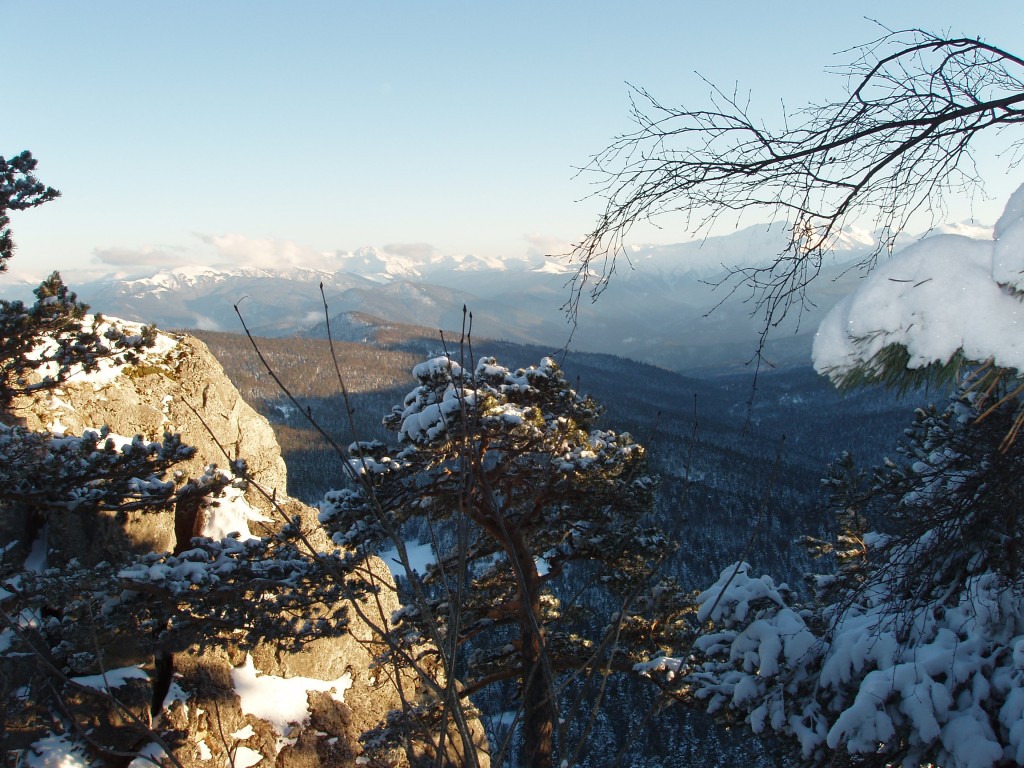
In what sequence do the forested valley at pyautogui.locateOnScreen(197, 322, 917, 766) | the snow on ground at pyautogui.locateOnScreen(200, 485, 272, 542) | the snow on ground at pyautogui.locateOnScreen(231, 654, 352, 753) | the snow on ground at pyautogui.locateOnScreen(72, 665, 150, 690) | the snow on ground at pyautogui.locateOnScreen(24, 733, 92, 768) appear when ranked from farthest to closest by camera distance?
the forested valley at pyautogui.locateOnScreen(197, 322, 917, 766) → the snow on ground at pyautogui.locateOnScreen(200, 485, 272, 542) → the snow on ground at pyautogui.locateOnScreen(231, 654, 352, 753) → the snow on ground at pyautogui.locateOnScreen(72, 665, 150, 690) → the snow on ground at pyautogui.locateOnScreen(24, 733, 92, 768)

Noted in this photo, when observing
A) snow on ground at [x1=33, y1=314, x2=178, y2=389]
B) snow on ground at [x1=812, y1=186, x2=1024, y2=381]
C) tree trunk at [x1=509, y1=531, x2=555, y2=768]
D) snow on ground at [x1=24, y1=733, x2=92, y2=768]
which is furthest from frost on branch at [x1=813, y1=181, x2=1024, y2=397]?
snow on ground at [x1=24, y1=733, x2=92, y2=768]

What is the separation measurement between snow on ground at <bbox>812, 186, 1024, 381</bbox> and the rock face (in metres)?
Answer: 8.35

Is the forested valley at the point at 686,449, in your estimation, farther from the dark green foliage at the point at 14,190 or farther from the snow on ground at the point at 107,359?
the dark green foliage at the point at 14,190

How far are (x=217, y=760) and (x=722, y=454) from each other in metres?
109

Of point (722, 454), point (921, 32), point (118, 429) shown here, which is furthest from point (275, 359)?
point (921, 32)

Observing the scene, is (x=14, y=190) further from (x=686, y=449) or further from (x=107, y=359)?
(x=686, y=449)

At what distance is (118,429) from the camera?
34.5 ft

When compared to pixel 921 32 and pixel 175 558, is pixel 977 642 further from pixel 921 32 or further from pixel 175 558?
pixel 175 558

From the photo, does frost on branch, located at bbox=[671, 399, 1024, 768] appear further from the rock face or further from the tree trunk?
the rock face

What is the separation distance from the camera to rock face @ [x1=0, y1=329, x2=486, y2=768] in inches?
360

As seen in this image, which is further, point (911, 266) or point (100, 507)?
point (100, 507)

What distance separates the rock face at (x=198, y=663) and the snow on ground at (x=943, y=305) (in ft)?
27.4

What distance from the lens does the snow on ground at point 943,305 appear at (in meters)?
1.52

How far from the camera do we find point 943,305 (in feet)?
5.44
